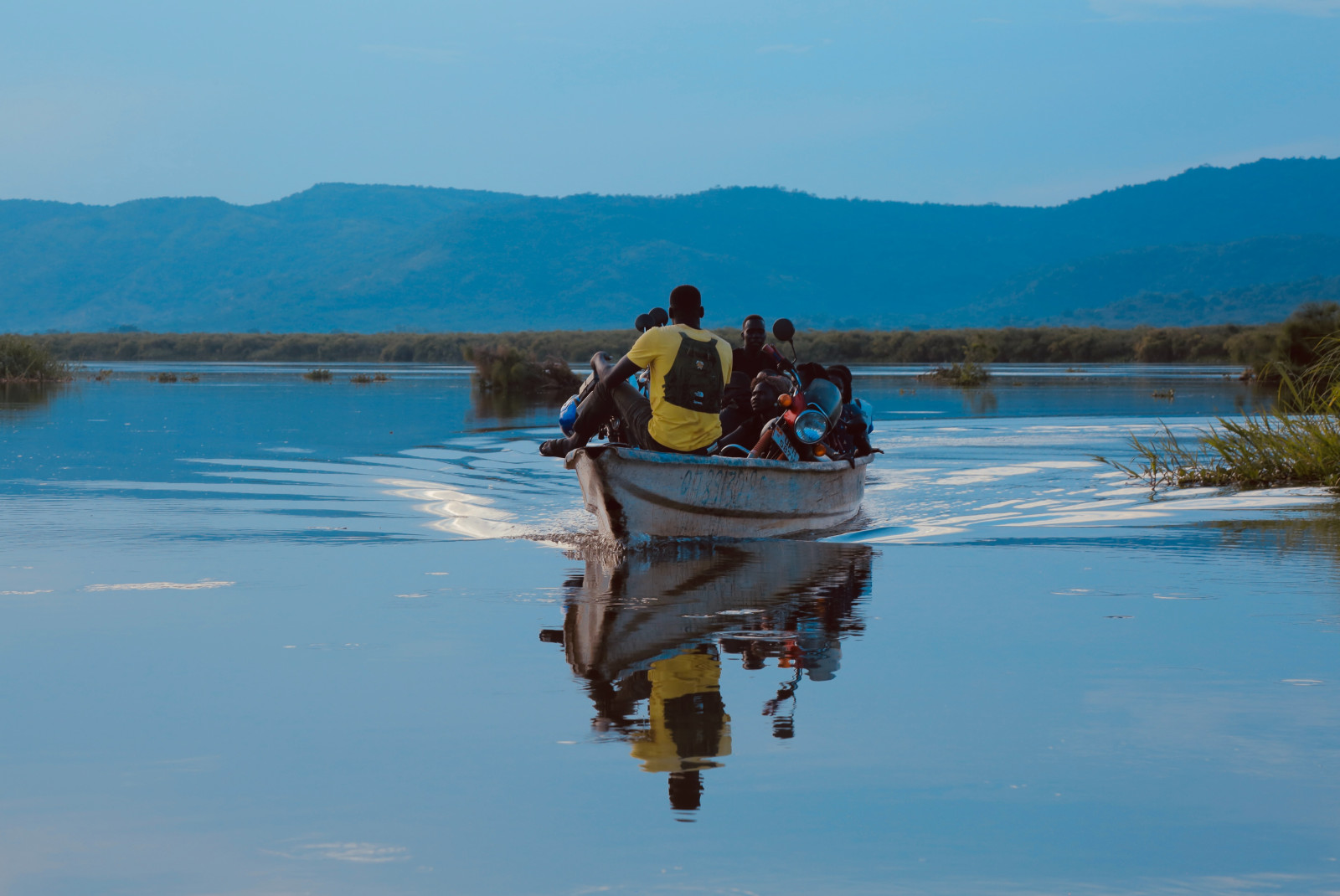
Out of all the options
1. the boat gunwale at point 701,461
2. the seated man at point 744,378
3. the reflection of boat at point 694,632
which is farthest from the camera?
the seated man at point 744,378

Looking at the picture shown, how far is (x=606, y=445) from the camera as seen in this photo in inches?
437

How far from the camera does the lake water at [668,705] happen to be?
445 cm

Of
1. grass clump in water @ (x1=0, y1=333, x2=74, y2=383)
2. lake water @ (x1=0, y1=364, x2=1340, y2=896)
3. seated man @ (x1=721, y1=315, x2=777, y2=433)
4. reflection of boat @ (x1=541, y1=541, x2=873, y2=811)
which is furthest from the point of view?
grass clump in water @ (x1=0, y1=333, x2=74, y2=383)

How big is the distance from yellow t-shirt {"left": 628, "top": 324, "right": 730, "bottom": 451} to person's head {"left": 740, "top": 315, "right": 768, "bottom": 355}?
1637 millimetres

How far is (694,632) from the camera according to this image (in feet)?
25.9

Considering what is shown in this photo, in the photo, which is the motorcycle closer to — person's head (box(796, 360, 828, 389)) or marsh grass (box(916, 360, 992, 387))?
person's head (box(796, 360, 828, 389))

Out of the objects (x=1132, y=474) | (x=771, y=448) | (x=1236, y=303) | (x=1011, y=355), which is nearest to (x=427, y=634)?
(x=771, y=448)

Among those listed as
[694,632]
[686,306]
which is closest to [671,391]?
[686,306]

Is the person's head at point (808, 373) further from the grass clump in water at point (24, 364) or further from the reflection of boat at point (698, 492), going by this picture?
the grass clump in water at point (24, 364)

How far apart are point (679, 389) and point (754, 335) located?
6.91ft

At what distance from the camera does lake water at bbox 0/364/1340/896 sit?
14.6 feet

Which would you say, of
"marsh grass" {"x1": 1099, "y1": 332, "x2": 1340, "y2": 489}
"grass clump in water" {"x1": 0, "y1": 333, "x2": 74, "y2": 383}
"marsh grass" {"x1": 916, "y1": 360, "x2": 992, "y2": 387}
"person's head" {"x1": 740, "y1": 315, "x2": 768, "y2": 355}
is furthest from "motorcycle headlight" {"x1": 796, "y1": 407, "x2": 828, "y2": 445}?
"grass clump in water" {"x1": 0, "y1": 333, "x2": 74, "y2": 383}

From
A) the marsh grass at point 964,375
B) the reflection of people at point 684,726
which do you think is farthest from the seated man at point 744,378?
the marsh grass at point 964,375

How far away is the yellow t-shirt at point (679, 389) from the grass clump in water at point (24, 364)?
133 feet
